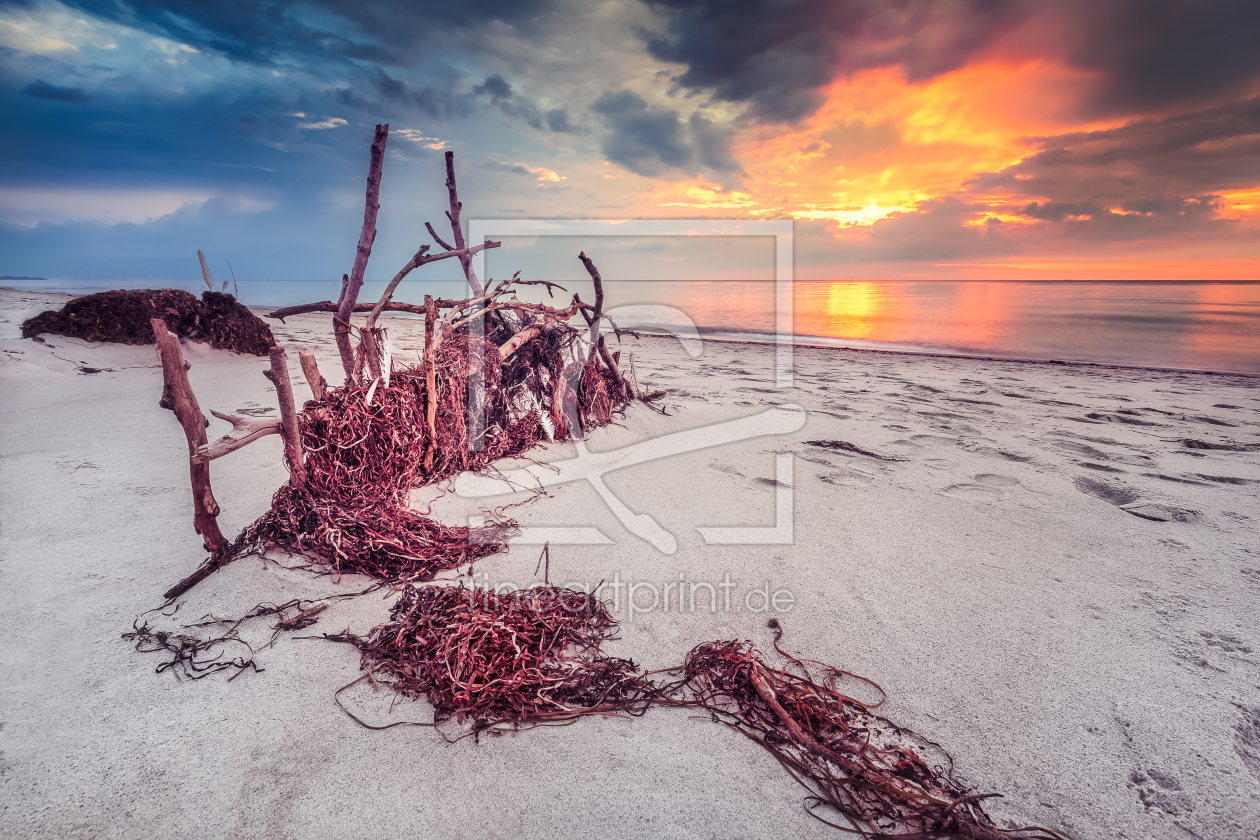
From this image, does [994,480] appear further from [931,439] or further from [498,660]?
[498,660]

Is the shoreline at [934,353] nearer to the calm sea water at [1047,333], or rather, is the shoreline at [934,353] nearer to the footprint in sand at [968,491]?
the calm sea water at [1047,333]

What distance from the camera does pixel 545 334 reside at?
5383 mm

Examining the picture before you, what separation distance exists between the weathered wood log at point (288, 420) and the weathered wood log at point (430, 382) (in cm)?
99

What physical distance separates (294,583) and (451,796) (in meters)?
1.83

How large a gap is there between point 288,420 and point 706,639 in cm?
279

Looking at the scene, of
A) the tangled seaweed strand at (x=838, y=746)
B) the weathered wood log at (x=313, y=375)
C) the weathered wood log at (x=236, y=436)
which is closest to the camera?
the tangled seaweed strand at (x=838, y=746)

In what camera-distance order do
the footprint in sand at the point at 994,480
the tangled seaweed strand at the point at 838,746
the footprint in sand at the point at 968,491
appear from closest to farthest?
the tangled seaweed strand at the point at 838,746 < the footprint in sand at the point at 968,491 < the footprint in sand at the point at 994,480

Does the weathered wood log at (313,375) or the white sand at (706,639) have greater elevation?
the weathered wood log at (313,375)

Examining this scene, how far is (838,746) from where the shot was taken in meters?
2.11

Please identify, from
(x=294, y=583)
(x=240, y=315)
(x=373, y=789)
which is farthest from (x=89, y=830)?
Answer: (x=240, y=315)

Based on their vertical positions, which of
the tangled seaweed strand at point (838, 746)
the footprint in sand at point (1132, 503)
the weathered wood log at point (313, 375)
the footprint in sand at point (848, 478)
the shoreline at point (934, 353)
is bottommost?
the tangled seaweed strand at point (838, 746)

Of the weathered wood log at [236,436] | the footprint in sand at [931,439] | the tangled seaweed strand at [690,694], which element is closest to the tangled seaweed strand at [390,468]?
the weathered wood log at [236,436]

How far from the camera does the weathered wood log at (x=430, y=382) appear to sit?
4176mm

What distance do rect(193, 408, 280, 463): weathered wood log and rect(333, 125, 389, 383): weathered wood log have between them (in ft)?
3.49
